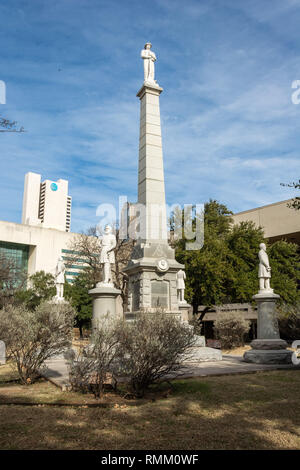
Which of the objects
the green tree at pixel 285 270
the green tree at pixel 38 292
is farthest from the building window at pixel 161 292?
the green tree at pixel 38 292

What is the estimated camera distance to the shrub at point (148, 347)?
663 cm

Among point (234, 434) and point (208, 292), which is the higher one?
point (208, 292)

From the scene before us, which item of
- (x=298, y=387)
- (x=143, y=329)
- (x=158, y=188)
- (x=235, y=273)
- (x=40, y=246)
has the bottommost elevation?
(x=298, y=387)

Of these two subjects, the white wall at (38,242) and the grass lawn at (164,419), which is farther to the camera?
the white wall at (38,242)

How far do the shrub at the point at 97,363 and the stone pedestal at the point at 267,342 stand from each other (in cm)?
668

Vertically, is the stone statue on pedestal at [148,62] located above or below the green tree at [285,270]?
above

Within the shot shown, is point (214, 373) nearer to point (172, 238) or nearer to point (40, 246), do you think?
point (172, 238)

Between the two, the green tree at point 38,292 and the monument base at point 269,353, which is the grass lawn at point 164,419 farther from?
the green tree at point 38,292

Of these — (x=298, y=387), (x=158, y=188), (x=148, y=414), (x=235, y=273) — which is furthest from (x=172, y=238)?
(x=148, y=414)

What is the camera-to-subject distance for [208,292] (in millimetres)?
25531

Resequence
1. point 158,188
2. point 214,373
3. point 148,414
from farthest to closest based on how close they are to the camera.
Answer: point 158,188, point 214,373, point 148,414

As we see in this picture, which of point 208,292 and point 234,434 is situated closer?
point 234,434

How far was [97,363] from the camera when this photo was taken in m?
6.80
